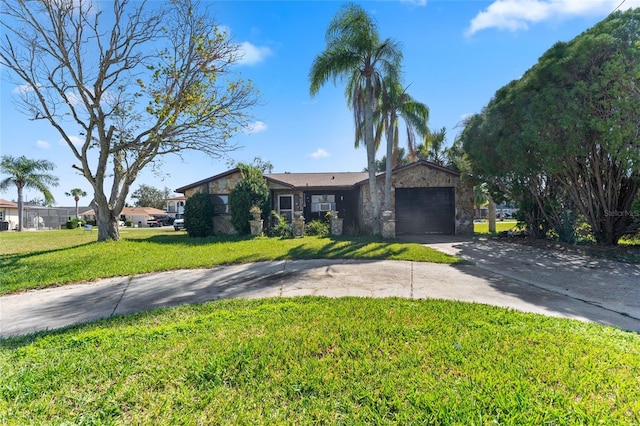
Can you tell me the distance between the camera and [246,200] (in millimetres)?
14250

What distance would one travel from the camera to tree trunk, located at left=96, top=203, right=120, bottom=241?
12.4 metres

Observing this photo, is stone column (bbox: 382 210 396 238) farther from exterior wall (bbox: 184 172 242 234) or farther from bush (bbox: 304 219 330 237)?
exterior wall (bbox: 184 172 242 234)

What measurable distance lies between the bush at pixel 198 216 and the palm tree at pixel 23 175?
23877 mm

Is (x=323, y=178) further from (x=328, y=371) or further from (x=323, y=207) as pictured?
(x=328, y=371)

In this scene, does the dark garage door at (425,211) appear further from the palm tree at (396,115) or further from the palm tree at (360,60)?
the palm tree at (360,60)

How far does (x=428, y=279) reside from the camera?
6.18m

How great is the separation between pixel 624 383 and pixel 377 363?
2.05 m

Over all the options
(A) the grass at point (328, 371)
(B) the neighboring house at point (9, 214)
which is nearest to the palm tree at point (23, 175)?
(B) the neighboring house at point (9, 214)

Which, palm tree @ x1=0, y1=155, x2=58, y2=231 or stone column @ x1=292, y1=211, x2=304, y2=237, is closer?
stone column @ x1=292, y1=211, x2=304, y2=237

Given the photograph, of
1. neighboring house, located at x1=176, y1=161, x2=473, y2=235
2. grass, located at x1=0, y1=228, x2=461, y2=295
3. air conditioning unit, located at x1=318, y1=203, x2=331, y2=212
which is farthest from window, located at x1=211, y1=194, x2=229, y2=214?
air conditioning unit, located at x1=318, y1=203, x2=331, y2=212

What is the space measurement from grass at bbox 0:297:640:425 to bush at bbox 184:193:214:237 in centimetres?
1105

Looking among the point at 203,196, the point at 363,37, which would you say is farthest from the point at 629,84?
the point at 203,196

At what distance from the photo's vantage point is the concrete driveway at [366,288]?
4.49 meters

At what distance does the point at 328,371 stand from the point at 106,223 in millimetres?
13365
